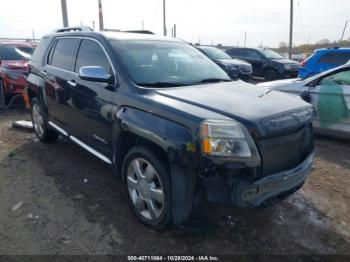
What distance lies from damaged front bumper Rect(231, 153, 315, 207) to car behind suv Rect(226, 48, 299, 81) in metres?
12.9

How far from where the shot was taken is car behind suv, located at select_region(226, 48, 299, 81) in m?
15.3

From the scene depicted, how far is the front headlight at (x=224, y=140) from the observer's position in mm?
2703

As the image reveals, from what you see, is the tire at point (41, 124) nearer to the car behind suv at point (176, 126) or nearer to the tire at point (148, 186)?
the car behind suv at point (176, 126)

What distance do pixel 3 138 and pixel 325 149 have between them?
5.76 meters

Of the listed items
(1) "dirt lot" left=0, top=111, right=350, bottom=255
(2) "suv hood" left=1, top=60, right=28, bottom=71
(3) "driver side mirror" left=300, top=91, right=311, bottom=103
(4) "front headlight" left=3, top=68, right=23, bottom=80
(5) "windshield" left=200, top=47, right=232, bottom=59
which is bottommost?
(1) "dirt lot" left=0, top=111, right=350, bottom=255

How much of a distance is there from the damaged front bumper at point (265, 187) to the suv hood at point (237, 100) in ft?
1.67

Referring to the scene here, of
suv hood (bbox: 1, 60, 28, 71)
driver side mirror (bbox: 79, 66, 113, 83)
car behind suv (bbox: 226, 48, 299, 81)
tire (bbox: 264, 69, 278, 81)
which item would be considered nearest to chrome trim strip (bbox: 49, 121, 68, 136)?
driver side mirror (bbox: 79, 66, 113, 83)

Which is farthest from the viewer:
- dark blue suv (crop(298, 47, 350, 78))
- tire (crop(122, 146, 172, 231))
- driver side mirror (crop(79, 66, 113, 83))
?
dark blue suv (crop(298, 47, 350, 78))

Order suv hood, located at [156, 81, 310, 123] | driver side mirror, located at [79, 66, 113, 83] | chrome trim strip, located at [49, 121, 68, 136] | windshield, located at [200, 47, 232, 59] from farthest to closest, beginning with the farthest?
windshield, located at [200, 47, 232, 59]
chrome trim strip, located at [49, 121, 68, 136]
driver side mirror, located at [79, 66, 113, 83]
suv hood, located at [156, 81, 310, 123]

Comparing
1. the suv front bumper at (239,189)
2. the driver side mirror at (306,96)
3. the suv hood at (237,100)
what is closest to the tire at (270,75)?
the driver side mirror at (306,96)

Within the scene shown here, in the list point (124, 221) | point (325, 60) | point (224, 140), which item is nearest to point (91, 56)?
point (124, 221)

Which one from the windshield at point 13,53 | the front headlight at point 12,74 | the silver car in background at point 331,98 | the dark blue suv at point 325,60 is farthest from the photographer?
the dark blue suv at point 325,60

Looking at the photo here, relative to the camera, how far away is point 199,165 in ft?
8.95

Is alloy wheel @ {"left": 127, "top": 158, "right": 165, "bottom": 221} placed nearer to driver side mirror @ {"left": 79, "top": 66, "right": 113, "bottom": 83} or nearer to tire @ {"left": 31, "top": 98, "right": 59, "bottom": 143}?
driver side mirror @ {"left": 79, "top": 66, "right": 113, "bottom": 83}
